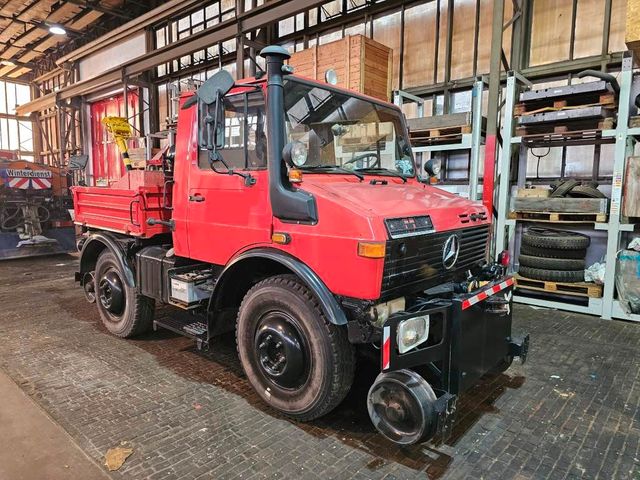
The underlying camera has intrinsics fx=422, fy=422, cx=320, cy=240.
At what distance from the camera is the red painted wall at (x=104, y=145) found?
15367 millimetres

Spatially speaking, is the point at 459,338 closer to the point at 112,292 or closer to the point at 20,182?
the point at 112,292

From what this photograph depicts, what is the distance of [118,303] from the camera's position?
179 inches

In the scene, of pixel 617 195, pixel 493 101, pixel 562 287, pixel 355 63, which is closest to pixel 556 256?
pixel 562 287

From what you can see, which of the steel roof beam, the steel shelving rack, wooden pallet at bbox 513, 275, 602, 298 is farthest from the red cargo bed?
the steel roof beam

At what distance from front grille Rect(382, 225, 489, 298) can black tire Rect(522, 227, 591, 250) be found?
9.67ft

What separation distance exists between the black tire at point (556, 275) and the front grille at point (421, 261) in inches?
120

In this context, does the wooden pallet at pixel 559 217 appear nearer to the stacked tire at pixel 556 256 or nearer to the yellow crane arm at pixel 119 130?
the stacked tire at pixel 556 256

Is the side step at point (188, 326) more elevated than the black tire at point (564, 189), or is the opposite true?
the black tire at point (564, 189)

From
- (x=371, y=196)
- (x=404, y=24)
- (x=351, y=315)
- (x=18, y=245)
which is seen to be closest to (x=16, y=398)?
(x=351, y=315)

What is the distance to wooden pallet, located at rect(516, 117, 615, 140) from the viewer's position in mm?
5402

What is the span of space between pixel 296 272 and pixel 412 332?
2.63 feet

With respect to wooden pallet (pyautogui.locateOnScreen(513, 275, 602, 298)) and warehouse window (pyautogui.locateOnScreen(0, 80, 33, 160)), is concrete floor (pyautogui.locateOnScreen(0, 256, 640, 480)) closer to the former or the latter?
wooden pallet (pyautogui.locateOnScreen(513, 275, 602, 298))

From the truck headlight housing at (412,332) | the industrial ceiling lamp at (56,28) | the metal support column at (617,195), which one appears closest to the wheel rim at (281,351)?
the truck headlight housing at (412,332)

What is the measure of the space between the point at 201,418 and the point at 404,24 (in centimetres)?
809
